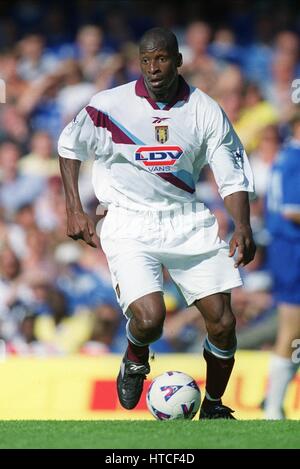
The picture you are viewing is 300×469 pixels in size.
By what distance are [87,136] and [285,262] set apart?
362 centimetres

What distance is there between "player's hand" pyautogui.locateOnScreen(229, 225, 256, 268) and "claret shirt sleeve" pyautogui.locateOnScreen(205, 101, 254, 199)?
293 mm

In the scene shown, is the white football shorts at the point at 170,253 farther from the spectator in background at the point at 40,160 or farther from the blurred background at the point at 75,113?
the spectator in background at the point at 40,160

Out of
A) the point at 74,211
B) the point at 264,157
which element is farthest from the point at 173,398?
the point at 264,157

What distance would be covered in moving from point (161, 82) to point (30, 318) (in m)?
5.81

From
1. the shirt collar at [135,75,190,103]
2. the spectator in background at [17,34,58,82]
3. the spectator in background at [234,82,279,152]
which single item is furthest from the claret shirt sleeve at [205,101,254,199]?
the spectator in background at [17,34,58,82]

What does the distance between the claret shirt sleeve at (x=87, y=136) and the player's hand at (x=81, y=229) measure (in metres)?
0.48

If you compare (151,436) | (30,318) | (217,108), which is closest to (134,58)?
(30,318)

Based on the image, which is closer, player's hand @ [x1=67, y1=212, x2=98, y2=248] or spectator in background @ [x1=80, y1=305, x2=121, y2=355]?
player's hand @ [x1=67, y1=212, x2=98, y2=248]

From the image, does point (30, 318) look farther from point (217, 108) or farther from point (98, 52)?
point (217, 108)

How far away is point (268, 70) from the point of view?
1352cm

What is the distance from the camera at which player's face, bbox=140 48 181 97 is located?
6.81m

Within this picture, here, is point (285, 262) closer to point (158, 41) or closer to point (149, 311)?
point (149, 311)

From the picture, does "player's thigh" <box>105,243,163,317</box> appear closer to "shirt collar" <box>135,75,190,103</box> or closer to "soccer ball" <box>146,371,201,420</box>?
"soccer ball" <box>146,371,201,420</box>

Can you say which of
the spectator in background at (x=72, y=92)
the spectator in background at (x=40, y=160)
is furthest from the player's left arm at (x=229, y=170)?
the spectator in background at (x=72, y=92)
